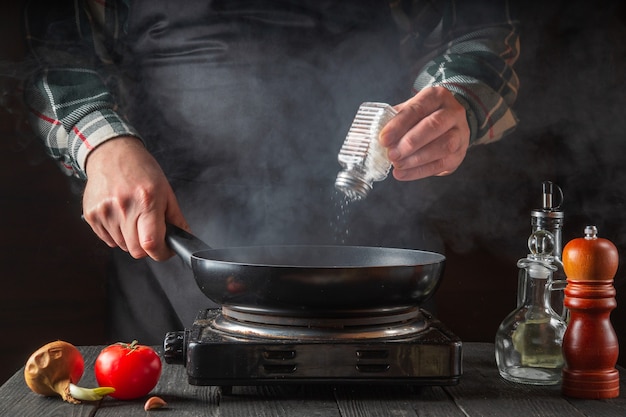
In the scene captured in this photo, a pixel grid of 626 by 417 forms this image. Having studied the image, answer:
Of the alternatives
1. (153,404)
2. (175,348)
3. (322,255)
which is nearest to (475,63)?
(322,255)

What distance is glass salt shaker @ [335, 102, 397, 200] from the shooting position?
1357 mm

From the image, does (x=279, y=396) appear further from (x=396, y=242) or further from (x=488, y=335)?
(x=488, y=335)

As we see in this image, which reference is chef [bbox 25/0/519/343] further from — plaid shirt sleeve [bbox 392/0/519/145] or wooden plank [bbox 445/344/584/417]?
wooden plank [bbox 445/344/584/417]

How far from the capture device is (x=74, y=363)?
1.13 m

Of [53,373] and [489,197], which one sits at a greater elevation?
[489,197]

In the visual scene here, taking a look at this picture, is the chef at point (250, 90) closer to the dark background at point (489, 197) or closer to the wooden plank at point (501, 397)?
the dark background at point (489, 197)

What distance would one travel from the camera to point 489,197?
2688 millimetres

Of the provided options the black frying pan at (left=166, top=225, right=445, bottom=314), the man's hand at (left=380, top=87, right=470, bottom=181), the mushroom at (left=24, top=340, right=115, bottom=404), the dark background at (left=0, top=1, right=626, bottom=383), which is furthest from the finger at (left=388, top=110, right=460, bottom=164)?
the dark background at (left=0, top=1, right=626, bottom=383)

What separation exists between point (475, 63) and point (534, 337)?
31.6 inches

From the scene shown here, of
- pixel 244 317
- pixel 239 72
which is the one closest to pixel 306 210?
pixel 239 72

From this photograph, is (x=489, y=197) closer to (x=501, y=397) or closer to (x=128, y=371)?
(x=501, y=397)

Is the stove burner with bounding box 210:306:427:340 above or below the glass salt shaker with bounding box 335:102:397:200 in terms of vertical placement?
below

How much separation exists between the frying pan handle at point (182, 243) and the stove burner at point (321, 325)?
0.17m

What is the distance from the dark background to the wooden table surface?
1.28 meters
